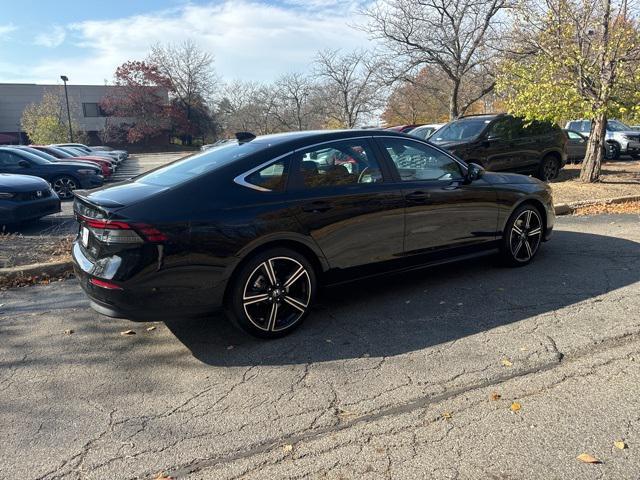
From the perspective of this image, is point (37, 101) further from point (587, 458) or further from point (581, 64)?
point (587, 458)

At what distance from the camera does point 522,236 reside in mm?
5652

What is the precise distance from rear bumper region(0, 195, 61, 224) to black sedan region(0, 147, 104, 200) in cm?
477

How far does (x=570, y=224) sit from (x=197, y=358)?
655 cm

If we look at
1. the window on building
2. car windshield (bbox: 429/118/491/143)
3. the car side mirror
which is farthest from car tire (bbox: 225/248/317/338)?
the window on building

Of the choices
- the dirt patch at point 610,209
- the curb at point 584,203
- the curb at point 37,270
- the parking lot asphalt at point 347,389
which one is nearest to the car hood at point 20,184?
the curb at point 37,270

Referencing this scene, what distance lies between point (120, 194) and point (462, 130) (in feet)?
31.6

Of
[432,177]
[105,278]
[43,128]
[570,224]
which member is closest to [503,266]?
[432,177]

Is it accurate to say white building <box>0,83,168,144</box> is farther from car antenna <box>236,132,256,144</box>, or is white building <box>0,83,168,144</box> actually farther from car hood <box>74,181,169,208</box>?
car hood <box>74,181,169,208</box>

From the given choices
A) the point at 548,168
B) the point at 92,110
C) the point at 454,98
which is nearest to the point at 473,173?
the point at 548,168

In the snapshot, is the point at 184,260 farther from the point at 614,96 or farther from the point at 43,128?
the point at 43,128

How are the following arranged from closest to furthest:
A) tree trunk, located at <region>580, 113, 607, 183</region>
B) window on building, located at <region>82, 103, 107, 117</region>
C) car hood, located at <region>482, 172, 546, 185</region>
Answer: car hood, located at <region>482, 172, 546, 185</region> < tree trunk, located at <region>580, 113, 607, 183</region> < window on building, located at <region>82, 103, 107, 117</region>

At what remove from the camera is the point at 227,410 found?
3.09m

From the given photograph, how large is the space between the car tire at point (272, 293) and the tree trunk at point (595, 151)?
946 cm

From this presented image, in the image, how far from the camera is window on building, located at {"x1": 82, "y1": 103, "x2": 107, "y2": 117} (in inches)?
2317
